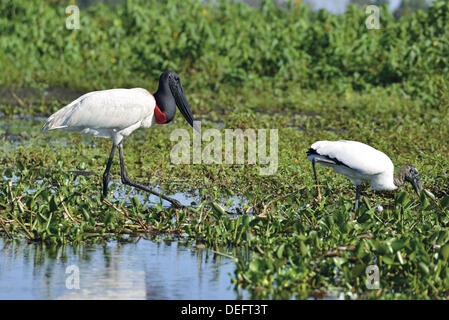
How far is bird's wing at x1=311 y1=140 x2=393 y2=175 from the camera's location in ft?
22.5

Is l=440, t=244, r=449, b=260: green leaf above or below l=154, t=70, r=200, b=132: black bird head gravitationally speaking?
below

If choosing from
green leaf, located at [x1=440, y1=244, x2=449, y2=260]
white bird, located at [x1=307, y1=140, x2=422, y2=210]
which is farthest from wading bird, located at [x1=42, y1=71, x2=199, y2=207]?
green leaf, located at [x1=440, y1=244, x2=449, y2=260]

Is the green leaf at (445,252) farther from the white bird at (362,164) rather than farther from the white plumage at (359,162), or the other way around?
the white plumage at (359,162)

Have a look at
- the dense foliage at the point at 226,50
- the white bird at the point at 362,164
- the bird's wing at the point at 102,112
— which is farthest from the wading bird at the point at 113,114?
the dense foliage at the point at 226,50

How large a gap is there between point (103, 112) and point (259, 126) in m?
3.70

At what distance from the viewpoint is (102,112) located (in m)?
7.15

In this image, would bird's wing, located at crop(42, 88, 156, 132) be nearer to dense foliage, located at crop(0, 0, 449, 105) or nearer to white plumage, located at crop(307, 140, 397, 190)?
white plumage, located at crop(307, 140, 397, 190)

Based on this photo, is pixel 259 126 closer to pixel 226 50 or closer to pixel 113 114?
pixel 113 114

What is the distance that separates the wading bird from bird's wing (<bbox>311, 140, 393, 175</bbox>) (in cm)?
142

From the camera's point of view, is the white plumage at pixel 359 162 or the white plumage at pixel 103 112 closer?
the white plumage at pixel 359 162

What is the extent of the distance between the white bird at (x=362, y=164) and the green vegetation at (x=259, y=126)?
170 millimetres

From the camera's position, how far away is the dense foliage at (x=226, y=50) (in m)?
14.2

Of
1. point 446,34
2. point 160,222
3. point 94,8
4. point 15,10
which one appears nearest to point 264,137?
point 160,222

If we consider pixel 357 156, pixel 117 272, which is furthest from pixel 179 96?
pixel 117 272
